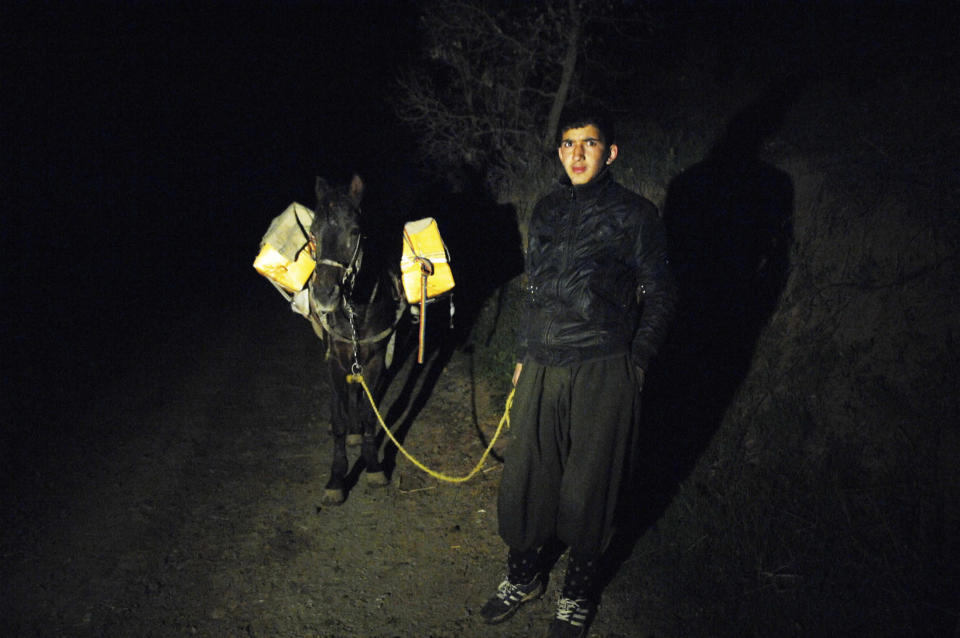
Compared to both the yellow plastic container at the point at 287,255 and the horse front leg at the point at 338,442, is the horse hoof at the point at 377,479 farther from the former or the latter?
the yellow plastic container at the point at 287,255

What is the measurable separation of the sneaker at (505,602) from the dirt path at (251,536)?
70 mm

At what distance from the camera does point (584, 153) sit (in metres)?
2.99

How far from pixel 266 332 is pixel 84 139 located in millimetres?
16628

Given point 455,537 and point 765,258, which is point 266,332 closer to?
point 455,537

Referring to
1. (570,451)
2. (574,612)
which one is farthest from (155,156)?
(574,612)

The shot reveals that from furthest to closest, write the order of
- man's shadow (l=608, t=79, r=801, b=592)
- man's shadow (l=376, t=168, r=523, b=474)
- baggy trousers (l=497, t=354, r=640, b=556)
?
man's shadow (l=376, t=168, r=523, b=474) → man's shadow (l=608, t=79, r=801, b=592) → baggy trousers (l=497, t=354, r=640, b=556)

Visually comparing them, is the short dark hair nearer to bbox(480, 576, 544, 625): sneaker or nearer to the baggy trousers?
the baggy trousers

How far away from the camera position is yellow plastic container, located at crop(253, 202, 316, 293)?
4.55m

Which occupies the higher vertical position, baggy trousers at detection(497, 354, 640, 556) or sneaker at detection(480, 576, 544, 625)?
baggy trousers at detection(497, 354, 640, 556)

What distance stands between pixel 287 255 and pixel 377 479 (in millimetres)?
2116

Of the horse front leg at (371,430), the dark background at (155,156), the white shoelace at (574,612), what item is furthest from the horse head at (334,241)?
the dark background at (155,156)

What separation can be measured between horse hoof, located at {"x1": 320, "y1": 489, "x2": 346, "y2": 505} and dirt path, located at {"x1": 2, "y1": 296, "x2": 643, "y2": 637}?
0.30 ft

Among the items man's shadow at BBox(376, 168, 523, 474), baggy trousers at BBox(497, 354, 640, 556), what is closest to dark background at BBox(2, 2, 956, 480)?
man's shadow at BBox(376, 168, 523, 474)

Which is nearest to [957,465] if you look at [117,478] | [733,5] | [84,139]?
[117,478]
